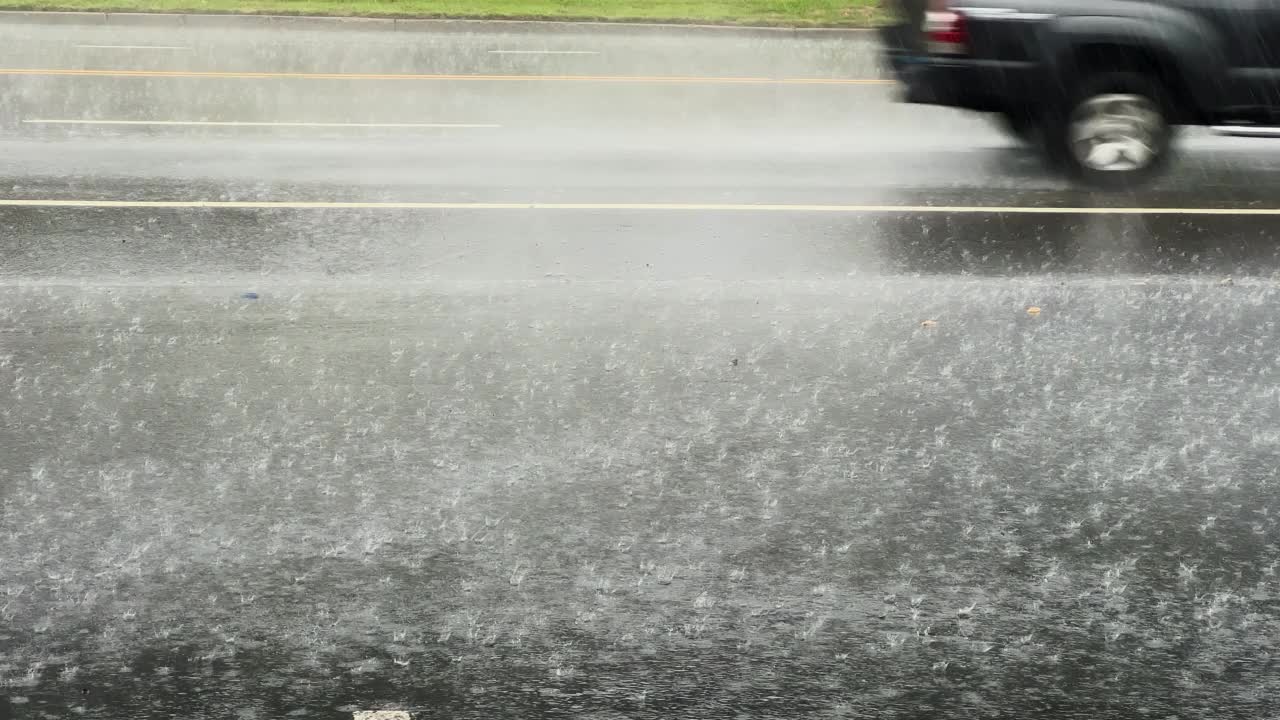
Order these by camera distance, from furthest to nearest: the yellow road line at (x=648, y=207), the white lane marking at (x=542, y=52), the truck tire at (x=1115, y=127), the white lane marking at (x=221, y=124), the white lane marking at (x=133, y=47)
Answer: the white lane marking at (x=542, y=52) → the white lane marking at (x=133, y=47) → the white lane marking at (x=221, y=124) → the truck tire at (x=1115, y=127) → the yellow road line at (x=648, y=207)

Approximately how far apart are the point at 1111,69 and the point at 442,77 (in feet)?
23.2

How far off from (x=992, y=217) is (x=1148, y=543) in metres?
4.88

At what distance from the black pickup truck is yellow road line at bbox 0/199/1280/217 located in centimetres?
94

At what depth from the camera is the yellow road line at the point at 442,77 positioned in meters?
14.9

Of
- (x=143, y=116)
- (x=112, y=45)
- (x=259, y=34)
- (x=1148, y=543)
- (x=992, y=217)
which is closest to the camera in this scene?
(x=1148, y=543)

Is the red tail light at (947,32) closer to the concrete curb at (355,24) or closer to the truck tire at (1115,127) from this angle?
the truck tire at (1115,127)

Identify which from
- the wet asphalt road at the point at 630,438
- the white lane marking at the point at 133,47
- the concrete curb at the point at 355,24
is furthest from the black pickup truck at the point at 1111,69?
the white lane marking at the point at 133,47

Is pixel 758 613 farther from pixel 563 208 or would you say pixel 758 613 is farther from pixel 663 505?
pixel 563 208

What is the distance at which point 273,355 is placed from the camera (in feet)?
23.1

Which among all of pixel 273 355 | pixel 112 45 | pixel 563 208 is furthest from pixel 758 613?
pixel 112 45

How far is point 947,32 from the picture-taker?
425 inches

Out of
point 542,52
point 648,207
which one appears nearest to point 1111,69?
point 648,207

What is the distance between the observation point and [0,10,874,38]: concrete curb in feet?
59.8

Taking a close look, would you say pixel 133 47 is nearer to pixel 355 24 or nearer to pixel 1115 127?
pixel 355 24
